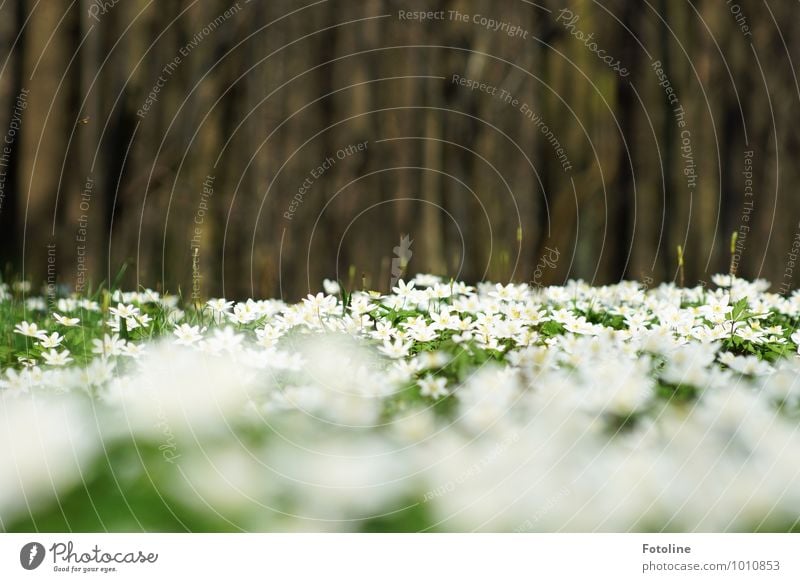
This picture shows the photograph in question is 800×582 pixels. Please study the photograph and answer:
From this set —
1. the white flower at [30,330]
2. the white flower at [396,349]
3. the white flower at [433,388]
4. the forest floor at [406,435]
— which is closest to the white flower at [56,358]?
the forest floor at [406,435]

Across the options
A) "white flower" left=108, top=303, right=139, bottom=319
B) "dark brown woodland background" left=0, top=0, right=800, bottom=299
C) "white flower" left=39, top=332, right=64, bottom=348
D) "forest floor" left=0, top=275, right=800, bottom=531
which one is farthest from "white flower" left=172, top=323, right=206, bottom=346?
"dark brown woodland background" left=0, top=0, right=800, bottom=299

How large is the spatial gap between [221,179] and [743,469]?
3.96 m

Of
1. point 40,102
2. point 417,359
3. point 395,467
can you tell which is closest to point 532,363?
point 417,359

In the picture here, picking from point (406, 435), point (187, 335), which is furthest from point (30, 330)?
point (406, 435)

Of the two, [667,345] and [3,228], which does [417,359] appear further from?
[3,228]

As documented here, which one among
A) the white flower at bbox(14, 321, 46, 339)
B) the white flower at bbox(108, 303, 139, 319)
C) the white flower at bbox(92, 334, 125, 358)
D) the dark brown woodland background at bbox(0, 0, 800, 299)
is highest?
the dark brown woodland background at bbox(0, 0, 800, 299)

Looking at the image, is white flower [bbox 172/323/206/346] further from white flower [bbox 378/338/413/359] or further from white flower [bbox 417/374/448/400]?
white flower [bbox 417/374/448/400]

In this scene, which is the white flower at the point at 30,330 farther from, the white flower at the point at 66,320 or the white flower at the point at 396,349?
the white flower at the point at 396,349

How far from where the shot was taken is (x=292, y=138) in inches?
222

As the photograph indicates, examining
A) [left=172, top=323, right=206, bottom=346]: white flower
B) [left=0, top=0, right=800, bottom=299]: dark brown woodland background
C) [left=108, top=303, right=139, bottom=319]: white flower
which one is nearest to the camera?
[left=172, top=323, right=206, bottom=346]: white flower

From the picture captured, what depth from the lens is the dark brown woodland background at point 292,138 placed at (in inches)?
218

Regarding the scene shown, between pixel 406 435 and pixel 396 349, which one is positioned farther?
pixel 396 349

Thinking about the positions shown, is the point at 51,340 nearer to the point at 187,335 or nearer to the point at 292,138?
the point at 187,335

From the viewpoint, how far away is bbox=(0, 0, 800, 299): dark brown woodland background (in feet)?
18.1
